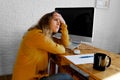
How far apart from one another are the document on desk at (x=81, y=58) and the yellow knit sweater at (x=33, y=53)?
13 cm

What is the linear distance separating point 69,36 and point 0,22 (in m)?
1.21

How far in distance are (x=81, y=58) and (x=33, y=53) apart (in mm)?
435

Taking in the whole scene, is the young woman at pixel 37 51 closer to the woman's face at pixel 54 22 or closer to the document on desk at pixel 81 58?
the woman's face at pixel 54 22

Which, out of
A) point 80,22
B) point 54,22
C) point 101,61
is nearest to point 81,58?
point 101,61

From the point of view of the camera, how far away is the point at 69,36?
211 cm

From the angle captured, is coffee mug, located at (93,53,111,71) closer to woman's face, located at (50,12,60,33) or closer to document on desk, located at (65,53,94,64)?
document on desk, located at (65,53,94,64)

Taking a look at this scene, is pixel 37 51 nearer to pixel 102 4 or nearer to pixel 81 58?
pixel 81 58

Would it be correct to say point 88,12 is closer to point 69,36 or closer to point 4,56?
point 69,36

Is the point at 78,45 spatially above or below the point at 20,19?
below

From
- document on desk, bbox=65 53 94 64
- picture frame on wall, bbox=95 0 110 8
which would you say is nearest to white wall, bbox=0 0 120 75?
picture frame on wall, bbox=95 0 110 8

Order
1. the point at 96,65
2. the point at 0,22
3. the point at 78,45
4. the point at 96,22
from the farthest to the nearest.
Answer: the point at 96,22 → the point at 0,22 → the point at 78,45 → the point at 96,65

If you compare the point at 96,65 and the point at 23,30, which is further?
the point at 23,30

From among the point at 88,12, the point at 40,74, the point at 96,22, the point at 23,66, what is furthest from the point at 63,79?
the point at 96,22

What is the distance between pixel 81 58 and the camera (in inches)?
62.5
